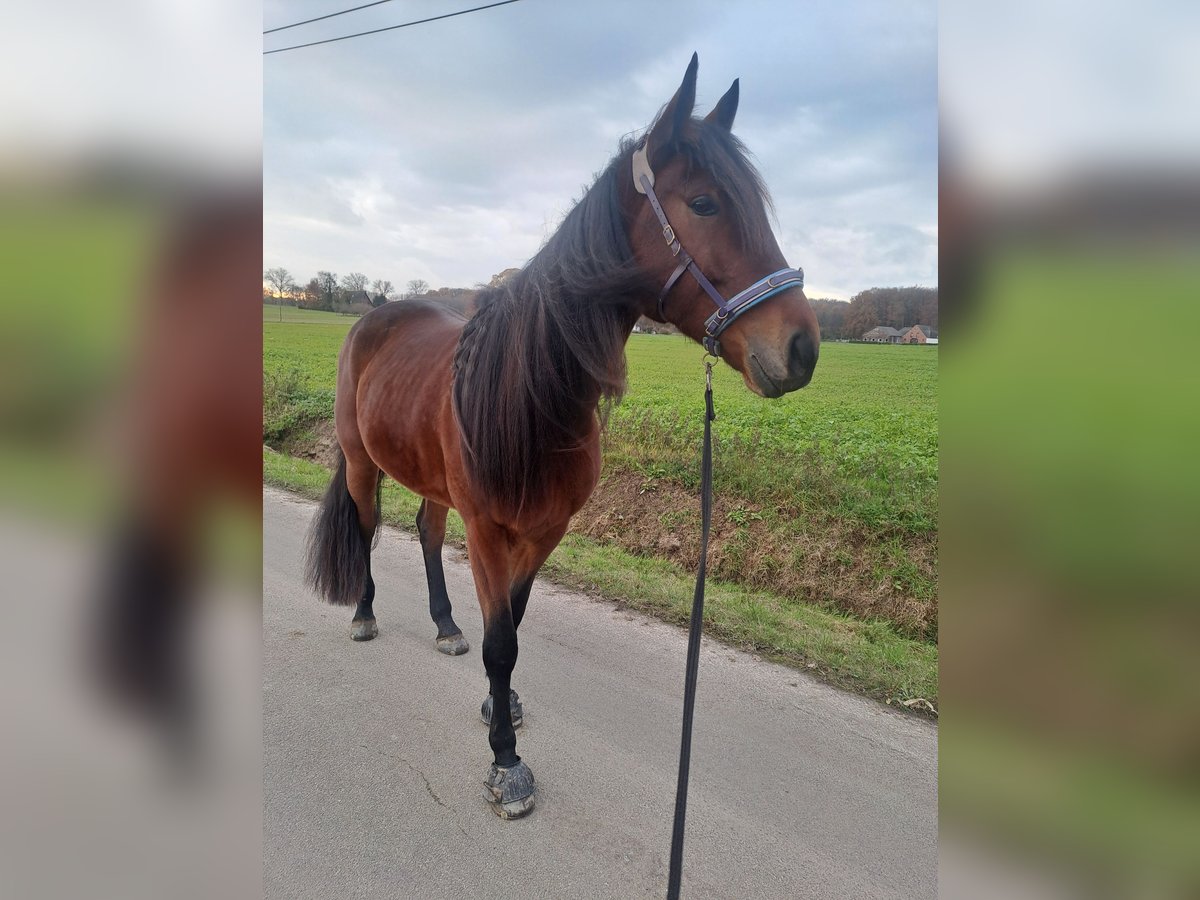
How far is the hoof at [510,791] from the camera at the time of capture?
87.0 inches

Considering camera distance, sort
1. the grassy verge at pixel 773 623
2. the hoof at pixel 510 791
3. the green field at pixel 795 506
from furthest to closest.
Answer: the green field at pixel 795 506
the grassy verge at pixel 773 623
the hoof at pixel 510 791

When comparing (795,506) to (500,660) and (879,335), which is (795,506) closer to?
(500,660)

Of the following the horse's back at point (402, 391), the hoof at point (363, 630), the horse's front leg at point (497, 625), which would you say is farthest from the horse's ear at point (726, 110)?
the hoof at point (363, 630)

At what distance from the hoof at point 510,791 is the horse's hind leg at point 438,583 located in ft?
3.92

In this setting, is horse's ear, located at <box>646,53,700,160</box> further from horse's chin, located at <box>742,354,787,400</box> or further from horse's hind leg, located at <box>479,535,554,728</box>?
horse's hind leg, located at <box>479,535,554,728</box>

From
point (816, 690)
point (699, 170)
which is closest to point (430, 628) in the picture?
point (816, 690)

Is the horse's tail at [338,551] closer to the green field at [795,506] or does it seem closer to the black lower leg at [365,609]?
the black lower leg at [365,609]

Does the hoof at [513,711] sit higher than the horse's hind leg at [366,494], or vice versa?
the horse's hind leg at [366,494]

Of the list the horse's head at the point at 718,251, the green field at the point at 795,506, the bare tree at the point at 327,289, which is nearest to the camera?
the horse's head at the point at 718,251
